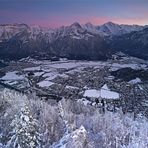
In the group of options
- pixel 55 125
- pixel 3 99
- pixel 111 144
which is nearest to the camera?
pixel 111 144

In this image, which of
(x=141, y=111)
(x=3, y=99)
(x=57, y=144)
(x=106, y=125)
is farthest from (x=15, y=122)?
(x=141, y=111)

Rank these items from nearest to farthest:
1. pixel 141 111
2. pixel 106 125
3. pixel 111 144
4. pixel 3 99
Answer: pixel 111 144
pixel 106 125
pixel 3 99
pixel 141 111

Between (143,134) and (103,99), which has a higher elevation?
(143,134)

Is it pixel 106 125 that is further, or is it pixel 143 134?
pixel 106 125

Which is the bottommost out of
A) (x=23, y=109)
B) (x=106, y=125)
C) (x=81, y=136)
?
(x=106, y=125)

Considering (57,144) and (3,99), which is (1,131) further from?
(3,99)

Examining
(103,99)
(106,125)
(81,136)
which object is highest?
(81,136)

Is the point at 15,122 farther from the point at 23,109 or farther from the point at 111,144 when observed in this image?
the point at 111,144

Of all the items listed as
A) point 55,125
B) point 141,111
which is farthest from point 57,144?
point 141,111

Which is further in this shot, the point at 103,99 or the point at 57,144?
the point at 103,99
